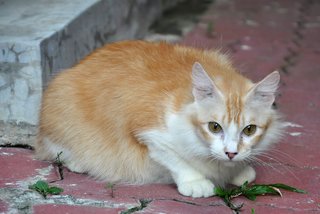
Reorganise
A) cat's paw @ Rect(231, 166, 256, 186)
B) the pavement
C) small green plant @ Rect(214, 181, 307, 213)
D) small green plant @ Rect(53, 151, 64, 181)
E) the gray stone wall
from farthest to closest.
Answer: the gray stone wall < small green plant @ Rect(53, 151, 64, 181) < cat's paw @ Rect(231, 166, 256, 186) < small green plant @ Rect(214, 181, 307, 213) < the pavement

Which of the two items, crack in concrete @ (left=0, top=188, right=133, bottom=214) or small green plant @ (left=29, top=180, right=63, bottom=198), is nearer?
crack in concrete @ (left=0, top=188, right=133, bottom=214)

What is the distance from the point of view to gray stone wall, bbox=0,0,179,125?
13.8 ft

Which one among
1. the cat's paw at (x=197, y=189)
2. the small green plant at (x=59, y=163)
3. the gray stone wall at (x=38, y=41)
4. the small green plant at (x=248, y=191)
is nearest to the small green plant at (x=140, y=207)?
the cat's paw at (x=197, y=189)

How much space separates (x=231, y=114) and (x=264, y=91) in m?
0.20

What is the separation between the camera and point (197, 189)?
12.2 ft

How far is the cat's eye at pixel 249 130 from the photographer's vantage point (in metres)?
3.54

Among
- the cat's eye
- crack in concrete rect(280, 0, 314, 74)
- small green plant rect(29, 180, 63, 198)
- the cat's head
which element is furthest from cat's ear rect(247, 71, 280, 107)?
crack in concrete rect(280, 0, 314, 74)

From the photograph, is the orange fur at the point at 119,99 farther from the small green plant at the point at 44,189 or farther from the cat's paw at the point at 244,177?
the cat's paw at the point at 244,177

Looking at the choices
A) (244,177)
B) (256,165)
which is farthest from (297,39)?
(244,177)

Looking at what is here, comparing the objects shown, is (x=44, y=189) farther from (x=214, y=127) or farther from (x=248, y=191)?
Result: (x=248, y=191)

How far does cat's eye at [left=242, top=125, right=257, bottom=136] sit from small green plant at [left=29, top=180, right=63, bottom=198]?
984 mm

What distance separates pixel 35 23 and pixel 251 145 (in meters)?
1.75

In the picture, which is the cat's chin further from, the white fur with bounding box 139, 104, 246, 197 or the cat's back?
the cat's back

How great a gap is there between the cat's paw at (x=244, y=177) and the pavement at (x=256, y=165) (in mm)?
91
